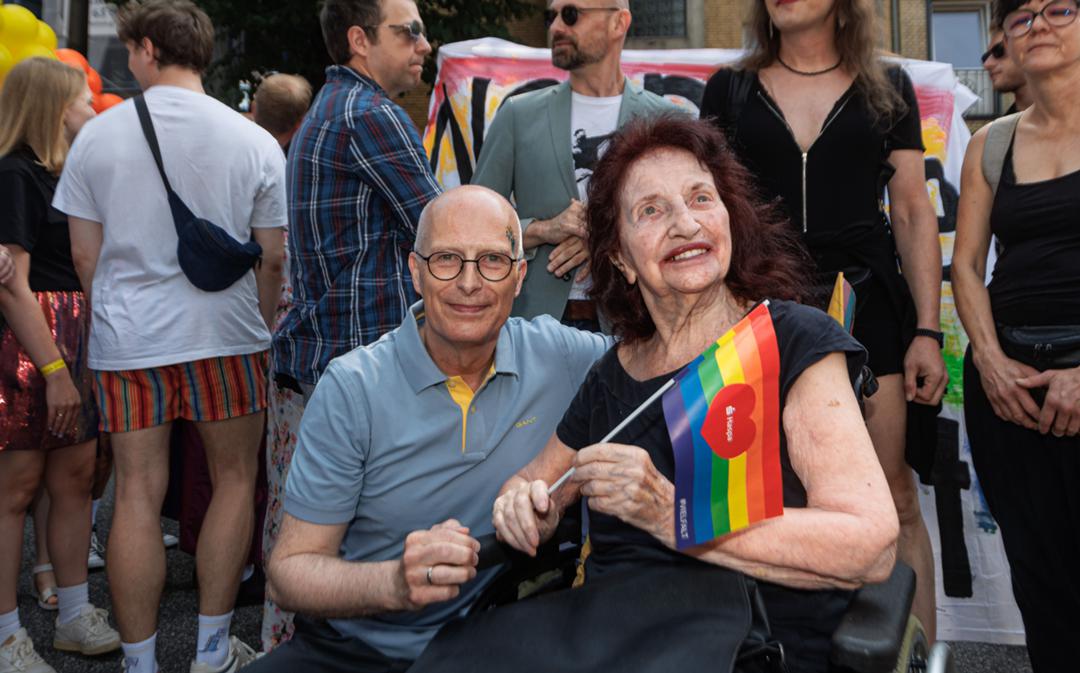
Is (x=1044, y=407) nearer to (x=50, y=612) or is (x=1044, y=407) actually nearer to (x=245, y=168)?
(x=245, y=168)

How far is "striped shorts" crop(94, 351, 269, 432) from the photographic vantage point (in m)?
3.27

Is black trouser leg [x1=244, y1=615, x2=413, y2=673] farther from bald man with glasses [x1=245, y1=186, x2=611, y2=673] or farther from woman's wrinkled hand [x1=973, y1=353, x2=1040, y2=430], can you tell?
woman's wrinkled hand [x1=973, y1=353, x2=1040, y2=430]

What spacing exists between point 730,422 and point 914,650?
602mm

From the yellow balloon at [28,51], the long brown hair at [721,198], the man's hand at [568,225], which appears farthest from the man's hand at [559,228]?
the yellow balloon at [28,51]

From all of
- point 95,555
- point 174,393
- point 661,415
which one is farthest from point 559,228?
point 95,555

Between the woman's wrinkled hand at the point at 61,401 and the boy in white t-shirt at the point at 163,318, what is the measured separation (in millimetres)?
356

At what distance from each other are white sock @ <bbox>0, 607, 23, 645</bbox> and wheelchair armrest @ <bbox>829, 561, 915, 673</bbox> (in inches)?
119

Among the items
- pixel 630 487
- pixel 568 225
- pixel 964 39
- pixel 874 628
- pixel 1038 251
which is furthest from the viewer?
pixel 964 39

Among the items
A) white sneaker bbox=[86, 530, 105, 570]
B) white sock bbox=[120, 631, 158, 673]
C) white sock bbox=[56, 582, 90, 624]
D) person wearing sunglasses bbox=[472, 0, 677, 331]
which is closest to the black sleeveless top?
person wearing sunglasses bbox=[472, 0, 677, 331]

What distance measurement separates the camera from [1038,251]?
8.97 feet

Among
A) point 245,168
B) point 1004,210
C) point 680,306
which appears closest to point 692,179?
point 680,306

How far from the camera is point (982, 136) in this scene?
2967 millimetres

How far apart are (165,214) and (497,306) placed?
1.50 m

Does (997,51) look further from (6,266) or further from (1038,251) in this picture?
(6,266)
